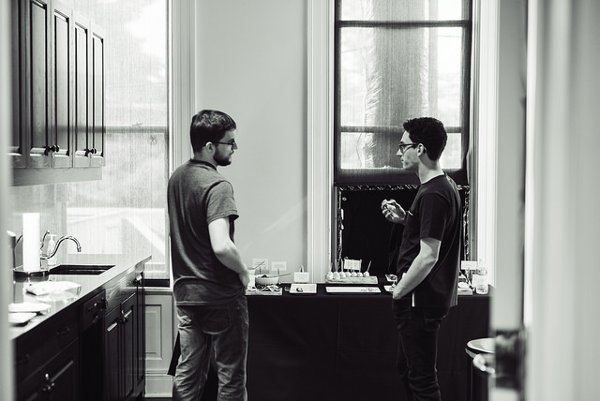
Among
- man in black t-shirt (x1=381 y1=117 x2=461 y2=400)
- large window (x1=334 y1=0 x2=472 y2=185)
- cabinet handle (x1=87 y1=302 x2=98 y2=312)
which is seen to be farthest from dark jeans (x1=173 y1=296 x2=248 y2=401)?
large window (x1=334 y1=0 x2=472 y2=185)

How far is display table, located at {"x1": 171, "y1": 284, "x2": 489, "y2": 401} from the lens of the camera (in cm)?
430

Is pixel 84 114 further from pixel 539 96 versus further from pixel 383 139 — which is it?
pixel 539 96

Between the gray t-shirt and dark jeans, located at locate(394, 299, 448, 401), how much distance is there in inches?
33.5

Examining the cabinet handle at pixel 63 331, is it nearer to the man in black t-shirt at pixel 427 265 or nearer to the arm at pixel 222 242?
the arm at pixel 222 242

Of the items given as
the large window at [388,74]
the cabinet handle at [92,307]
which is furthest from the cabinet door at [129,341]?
the large window at [388,74]

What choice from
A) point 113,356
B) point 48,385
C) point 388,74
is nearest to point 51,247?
point 113,356

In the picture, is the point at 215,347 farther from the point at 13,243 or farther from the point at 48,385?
the point at 13,243

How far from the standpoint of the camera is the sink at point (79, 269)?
4.15 metres

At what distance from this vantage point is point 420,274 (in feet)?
10.7

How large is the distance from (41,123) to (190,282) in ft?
3.59

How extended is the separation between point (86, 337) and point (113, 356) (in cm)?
33

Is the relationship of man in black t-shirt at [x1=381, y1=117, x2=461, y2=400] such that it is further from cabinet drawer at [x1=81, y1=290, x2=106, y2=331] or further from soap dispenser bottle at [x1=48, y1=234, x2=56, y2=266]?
soap dispenser bottle at [x1=48, y1=234, x2=56, y2=266]

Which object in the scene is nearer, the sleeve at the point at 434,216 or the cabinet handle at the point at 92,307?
the sleeve at the point at 434,216

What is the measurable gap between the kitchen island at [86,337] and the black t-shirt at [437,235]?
1559mm
